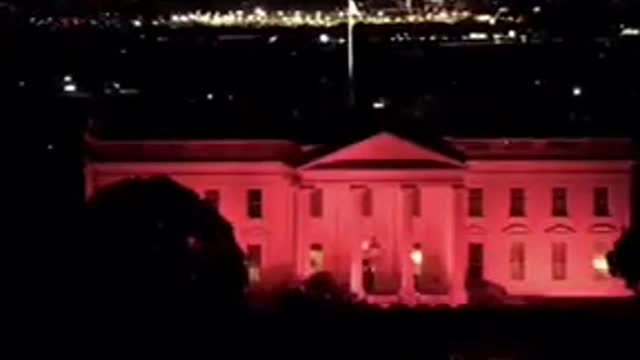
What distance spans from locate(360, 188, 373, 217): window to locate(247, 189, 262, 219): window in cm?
259

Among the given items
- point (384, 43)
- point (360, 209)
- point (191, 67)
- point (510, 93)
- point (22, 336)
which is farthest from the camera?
point (384, 43)

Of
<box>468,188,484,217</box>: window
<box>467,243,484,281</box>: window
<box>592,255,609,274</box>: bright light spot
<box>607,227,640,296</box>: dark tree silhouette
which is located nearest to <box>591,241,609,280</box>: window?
<box>592,255,609,274</box>: bright light spot

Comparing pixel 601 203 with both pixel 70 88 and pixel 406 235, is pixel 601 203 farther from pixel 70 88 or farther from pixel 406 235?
pixel 70 88

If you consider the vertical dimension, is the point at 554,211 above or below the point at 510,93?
below

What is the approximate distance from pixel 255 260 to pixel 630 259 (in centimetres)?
1076

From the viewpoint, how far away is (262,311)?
3272cm

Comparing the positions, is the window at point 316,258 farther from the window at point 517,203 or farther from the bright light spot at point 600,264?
the bright light spot at point 600,264

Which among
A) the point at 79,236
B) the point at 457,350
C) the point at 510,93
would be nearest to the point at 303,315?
the point at 457,350

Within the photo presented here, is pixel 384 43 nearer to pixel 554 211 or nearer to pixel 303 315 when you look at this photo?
pixel 554 211

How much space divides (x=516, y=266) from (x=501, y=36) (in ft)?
182

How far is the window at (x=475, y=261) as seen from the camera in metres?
40.8

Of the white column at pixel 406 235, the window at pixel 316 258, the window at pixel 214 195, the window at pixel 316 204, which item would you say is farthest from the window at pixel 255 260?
the white column at pixel 406 235

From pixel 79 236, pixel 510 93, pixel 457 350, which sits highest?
pixel 510 93

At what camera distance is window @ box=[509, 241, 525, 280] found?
40.4 metres
